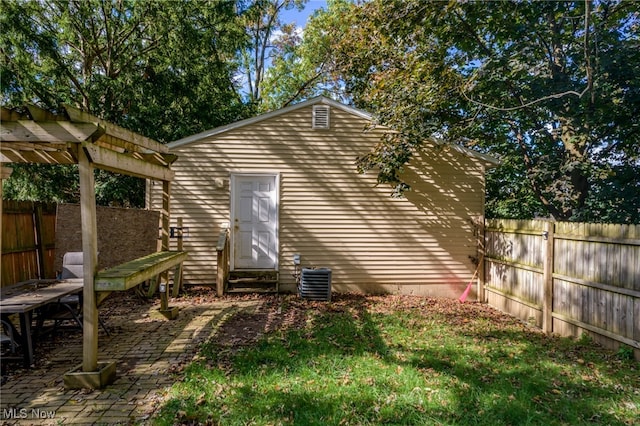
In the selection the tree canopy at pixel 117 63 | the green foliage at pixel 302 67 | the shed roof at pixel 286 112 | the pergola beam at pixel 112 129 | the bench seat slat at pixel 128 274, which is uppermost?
the green foliage at pixel 302 67

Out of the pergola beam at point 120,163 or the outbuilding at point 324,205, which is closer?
the pergola beam at point 120,163

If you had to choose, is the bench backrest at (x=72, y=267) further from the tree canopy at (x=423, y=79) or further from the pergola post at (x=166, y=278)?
the tree canopy at (x=423, y=79)

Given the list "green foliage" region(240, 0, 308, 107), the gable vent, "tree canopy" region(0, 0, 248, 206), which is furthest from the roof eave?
"green foliage" region(240, 0, 308, 107)

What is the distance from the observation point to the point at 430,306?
22.9 ft

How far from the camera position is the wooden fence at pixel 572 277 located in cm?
435

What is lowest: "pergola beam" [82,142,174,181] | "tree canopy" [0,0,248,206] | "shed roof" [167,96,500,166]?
"pergola beam" [82,142,174,181]

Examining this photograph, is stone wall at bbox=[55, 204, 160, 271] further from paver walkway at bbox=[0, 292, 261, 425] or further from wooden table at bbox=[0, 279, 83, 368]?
wooden table at bbox=[0, 279, 83, 368]

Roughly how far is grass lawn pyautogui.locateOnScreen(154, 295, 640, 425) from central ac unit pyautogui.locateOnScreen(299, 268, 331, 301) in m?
1.35

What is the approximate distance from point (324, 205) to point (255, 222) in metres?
1.47

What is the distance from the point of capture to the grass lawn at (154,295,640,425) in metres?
3.08

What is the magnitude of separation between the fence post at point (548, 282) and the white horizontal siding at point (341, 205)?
2270 mm

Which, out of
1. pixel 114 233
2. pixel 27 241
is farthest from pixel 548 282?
pixel 27 241
